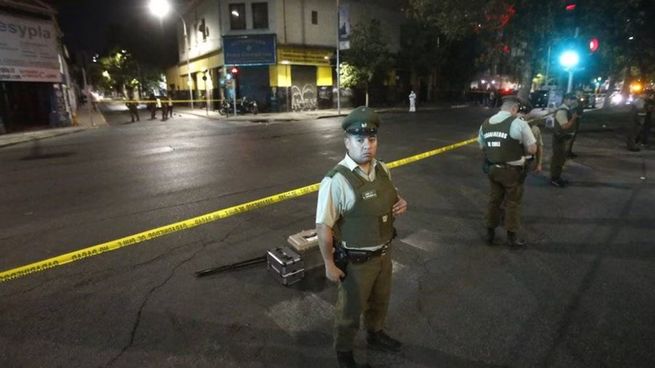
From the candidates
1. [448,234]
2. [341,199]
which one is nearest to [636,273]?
[448,234]

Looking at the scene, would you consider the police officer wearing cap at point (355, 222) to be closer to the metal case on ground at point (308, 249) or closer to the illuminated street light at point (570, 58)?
the metal case on ground at point (308, 249)

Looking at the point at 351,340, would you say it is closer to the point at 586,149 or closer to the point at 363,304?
the point at 363,304

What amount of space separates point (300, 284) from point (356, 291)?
1.63 m

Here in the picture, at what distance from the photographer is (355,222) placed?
Answer: 9.16ft

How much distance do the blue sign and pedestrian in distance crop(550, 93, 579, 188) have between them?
2499 centimetres

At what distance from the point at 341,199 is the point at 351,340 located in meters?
1.04

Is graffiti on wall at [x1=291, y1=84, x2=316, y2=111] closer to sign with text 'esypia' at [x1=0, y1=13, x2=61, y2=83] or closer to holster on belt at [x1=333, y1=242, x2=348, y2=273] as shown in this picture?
sign with text 'esypia' at [x1=0, y1=13, x2=61, y2=83]

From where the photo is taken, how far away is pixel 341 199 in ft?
9.05

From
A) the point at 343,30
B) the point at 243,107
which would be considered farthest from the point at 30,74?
the point at 343,30

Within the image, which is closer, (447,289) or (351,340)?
(351,340)

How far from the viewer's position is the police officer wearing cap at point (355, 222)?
9.00 ft

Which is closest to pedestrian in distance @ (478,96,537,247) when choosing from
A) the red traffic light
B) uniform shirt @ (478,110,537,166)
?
uniform shirt @ (478,110,537,166)

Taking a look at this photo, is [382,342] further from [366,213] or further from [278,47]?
[278,47]

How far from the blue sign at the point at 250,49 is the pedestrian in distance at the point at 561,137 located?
→ 24994 millimetres
